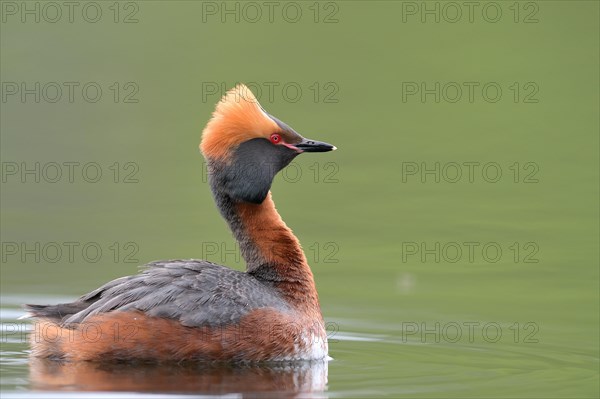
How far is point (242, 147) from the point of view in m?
11.4

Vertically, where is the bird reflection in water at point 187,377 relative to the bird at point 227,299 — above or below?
below

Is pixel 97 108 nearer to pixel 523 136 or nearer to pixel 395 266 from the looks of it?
pixel 523 136

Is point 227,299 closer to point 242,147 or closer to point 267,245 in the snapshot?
point 267,245

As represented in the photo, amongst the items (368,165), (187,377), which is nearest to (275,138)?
(187,377)

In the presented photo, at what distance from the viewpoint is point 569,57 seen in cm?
2491

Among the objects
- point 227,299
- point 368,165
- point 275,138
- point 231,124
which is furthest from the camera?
point 368,165

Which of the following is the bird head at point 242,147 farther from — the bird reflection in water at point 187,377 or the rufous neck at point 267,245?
the bird reflection in water at point 187,377

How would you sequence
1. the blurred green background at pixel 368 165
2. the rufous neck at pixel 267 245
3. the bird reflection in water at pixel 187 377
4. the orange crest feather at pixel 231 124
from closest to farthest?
1. the bird reflection in water at pixel 187 377
2. the orange crest feather at pixel 231 124
3. the rufous neck at pixel 267 245
4. the blurred green background at pixel 368 165

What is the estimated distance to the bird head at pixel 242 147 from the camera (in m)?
11.3

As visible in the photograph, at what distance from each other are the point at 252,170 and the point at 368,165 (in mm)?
7872

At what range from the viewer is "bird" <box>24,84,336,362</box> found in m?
10.4

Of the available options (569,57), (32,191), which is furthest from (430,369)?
(569,57)

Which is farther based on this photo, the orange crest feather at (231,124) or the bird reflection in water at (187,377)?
the orange crest feather at (231,124)

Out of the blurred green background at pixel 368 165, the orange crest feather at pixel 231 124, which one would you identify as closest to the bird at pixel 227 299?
the orange crest feather at pixel 231 124
